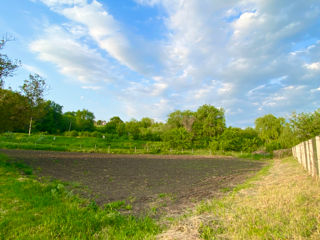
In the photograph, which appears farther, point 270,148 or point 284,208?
point 270,148

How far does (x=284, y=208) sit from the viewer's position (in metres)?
3.88

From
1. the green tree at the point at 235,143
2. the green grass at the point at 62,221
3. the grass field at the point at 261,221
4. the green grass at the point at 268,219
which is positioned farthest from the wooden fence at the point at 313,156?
the green tree at the point at 235,143

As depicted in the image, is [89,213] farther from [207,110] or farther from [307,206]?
[207,110]

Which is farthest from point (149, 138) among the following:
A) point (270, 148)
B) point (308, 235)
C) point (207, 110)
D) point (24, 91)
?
point (308, 235)

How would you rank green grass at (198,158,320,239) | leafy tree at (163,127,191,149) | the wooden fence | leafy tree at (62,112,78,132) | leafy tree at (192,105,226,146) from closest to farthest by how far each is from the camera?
green grass at (198,158,320,239) < the wooden fence < leafy tree at (163,127,191,149) < leafy tree at (192,105,226,146) < leafy tree at (62,112,78,132)

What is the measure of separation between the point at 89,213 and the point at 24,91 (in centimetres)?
1290

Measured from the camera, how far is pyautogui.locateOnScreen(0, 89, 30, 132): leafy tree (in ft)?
35.7

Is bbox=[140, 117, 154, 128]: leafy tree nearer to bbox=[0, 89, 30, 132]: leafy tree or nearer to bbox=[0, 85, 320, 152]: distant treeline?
bbox=[0, 85, 320, 152]: distant treeline

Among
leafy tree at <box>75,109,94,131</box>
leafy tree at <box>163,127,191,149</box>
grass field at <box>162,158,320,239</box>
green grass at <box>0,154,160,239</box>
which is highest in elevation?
leafy tree at <box>75,109,94,131</box>

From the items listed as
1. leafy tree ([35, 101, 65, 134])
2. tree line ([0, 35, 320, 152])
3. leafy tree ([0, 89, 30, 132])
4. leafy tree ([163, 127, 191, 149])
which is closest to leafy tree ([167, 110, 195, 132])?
tree line ([0, 35, 320, 152])

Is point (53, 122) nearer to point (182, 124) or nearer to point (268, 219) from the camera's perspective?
point (182, 124)

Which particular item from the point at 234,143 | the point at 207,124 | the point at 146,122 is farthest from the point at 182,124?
the point at 146,122

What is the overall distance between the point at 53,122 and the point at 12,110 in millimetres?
60953

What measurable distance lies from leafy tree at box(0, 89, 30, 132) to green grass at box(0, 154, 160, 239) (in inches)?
312
